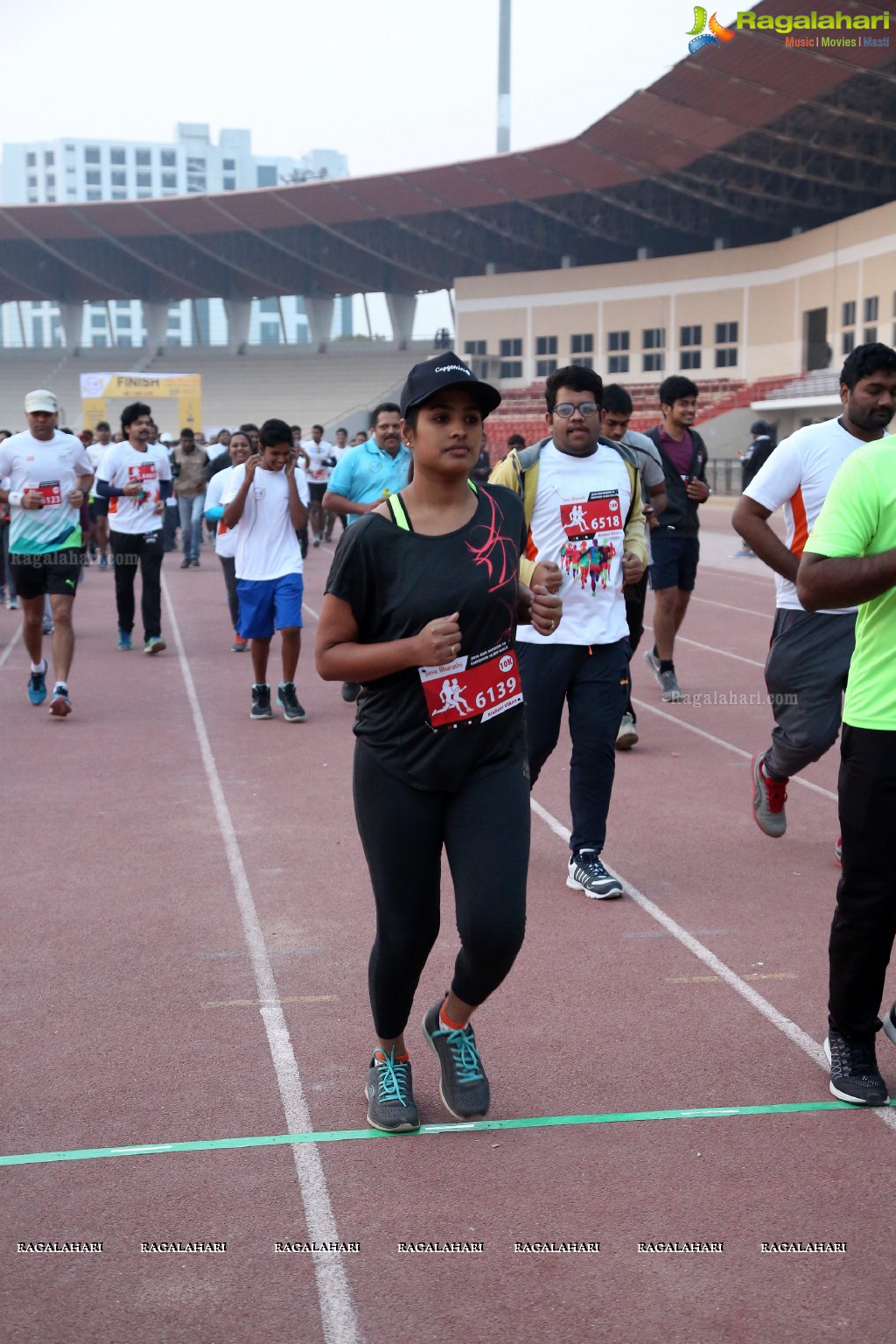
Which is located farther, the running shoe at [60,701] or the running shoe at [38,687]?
the running shoe at [38,687]

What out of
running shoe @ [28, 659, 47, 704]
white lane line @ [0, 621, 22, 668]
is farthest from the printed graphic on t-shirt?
white lane line @ [0, 621, 22, 668]

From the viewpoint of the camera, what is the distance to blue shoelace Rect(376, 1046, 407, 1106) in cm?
353

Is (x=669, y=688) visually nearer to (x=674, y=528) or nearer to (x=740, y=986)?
(x=674, y=528)

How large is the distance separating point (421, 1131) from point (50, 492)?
22.0 ft

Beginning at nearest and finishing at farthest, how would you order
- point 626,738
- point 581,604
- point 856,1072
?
point 856,1072
point 581,604
point 626,738

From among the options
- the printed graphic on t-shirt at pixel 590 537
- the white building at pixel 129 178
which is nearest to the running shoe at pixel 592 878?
the printed graphic on t-shirt at pixel 590 537

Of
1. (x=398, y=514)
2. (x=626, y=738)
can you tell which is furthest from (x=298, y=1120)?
(x=626, y=738)

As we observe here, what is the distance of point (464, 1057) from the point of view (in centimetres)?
359

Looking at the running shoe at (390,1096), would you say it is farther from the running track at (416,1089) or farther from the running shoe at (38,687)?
the running shoe at (38,687)

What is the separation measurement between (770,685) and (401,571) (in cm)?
276

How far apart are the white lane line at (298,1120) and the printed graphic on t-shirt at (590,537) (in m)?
1.86

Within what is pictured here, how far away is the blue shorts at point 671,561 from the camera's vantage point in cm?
962

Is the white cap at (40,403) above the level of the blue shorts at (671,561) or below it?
above

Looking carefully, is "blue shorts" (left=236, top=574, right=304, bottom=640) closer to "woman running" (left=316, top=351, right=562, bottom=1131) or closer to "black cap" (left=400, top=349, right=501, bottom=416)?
"woman running" (left=316, top=351, right=562, bottom=1131)
